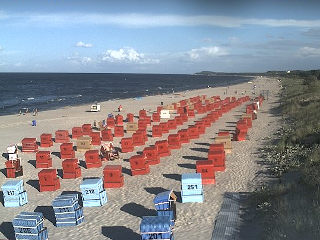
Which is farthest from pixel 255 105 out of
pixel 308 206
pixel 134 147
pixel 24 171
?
pixel 308 206

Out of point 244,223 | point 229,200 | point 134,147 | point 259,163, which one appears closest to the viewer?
point 244,223

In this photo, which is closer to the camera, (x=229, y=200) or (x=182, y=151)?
(x=229, y=200)

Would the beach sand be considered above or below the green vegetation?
below

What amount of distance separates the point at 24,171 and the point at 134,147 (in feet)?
22.2

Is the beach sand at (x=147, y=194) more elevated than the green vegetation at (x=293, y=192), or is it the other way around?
the green vegetation at (x=293, y=192)

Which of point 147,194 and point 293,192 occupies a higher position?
point 293,192

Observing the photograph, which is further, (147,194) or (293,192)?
(147,194)

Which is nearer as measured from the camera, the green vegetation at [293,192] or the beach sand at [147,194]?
the green vegetation at [293,192]

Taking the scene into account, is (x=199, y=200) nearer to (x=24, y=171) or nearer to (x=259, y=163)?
(x=259, y=163)

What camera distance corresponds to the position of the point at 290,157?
17672mm

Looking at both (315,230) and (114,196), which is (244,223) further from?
(114,196)

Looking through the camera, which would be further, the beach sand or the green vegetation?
the beach sand

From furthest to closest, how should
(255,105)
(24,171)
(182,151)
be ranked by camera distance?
(255,105), (182,151), (24,171)

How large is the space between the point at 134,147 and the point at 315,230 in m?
15.0
